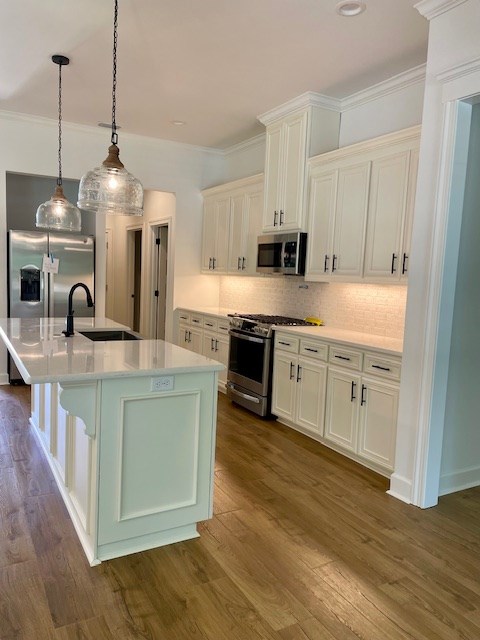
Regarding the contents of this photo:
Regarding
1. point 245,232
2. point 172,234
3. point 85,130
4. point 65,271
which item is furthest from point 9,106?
point 245,232

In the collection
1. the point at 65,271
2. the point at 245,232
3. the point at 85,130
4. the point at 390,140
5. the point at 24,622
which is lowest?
the point at 24,622

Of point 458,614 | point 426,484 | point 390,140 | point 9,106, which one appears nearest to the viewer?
point 458,614

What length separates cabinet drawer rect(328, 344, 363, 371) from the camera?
3437mm

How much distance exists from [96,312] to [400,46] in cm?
441

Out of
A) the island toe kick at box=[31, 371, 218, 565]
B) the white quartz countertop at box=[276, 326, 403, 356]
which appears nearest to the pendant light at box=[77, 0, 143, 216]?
the island toe kick at box=[31, 371, 218, 565]

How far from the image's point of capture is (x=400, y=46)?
324 cm

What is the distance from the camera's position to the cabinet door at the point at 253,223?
16.7ft

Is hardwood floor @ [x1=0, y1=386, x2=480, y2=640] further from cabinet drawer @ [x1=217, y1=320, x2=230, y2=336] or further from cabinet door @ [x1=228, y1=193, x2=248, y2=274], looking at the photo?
cabinet door @ [x1=228, y1=193, x2=248, y2=274]

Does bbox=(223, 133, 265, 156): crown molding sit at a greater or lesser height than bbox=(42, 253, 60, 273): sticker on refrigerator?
greater

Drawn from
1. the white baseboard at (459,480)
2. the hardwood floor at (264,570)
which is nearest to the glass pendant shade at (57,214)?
the hardwood floor at (264,570)

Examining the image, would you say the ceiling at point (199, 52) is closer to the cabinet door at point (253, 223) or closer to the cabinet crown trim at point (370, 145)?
the cabinet crown trim at point (370, 145)

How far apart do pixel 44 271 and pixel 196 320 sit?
1.81 meters

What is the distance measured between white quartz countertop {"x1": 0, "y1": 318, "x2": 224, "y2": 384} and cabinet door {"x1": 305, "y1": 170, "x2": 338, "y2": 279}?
73.7 inches

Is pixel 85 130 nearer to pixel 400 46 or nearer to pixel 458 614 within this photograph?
pixel 400 46
